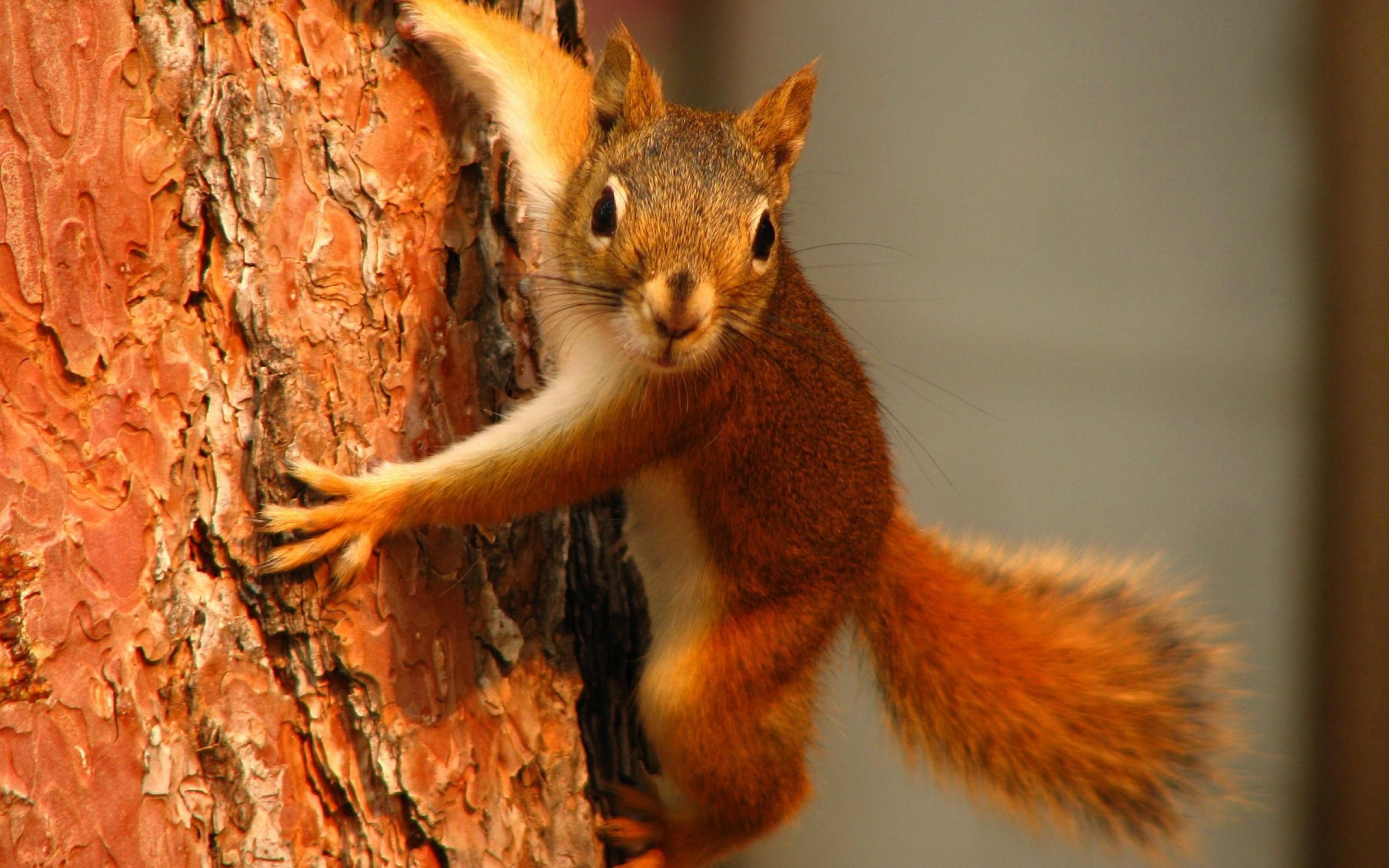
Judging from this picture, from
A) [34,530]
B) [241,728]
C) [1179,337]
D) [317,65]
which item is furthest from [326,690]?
[1179,337]

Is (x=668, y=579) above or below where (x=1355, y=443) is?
below

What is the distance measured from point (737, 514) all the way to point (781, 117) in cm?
55

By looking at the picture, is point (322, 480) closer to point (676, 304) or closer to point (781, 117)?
point (676, 304)

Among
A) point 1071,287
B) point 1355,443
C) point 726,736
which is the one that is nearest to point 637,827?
point 726,736

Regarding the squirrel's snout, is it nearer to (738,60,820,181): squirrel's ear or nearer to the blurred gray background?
(738,60,820,181): squirrel's ear

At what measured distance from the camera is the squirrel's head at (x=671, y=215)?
1.29m

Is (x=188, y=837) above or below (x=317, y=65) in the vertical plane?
below

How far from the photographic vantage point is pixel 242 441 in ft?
4.23

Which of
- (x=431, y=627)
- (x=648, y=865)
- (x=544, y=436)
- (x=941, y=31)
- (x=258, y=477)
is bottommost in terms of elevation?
(x=648, y=865)

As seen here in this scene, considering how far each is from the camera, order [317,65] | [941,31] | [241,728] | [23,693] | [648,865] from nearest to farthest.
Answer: [23,693] < [241,728] < [317,65] < [648,865] < [941,31]

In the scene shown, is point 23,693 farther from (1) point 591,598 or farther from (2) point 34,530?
(1) point 591,598

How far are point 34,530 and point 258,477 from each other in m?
0.23

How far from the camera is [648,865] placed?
1596mm

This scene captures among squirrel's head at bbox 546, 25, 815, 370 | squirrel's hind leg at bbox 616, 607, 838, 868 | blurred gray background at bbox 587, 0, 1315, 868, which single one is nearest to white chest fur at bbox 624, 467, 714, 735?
squirrel's hind leg at bbox 616, 607, 838, 868
